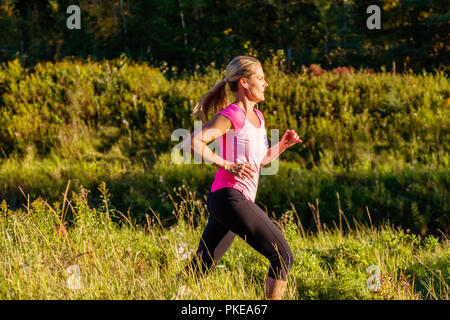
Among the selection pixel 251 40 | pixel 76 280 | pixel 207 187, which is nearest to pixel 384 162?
pixel 207 187

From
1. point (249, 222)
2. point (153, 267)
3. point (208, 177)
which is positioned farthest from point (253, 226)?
point (208, 177)

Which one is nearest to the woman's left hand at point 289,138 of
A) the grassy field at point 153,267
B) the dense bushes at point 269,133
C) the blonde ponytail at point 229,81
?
the blonde ponytail at point 229,81

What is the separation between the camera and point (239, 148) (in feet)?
9.32

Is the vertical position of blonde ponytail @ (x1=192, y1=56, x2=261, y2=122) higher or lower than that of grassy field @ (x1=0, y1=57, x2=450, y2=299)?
higher

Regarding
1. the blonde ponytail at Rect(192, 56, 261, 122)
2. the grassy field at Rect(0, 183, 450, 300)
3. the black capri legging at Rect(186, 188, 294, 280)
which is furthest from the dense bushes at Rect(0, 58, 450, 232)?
the black capri legging at Rect(186, 188, 294, 280)

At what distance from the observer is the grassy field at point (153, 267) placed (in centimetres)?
278

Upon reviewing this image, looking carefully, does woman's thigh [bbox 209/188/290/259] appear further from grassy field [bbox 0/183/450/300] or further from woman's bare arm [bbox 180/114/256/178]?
grassy field [bbox 0/183/450/300]

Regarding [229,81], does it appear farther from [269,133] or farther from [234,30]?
[234,30]

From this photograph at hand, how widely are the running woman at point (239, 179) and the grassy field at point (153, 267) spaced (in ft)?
0.77

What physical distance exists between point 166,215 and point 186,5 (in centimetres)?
1694

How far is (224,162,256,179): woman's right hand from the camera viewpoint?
2.73 metres

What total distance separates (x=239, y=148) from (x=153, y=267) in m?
1.56

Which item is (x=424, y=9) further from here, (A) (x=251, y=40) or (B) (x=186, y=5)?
(B) (x=186, y=5)
